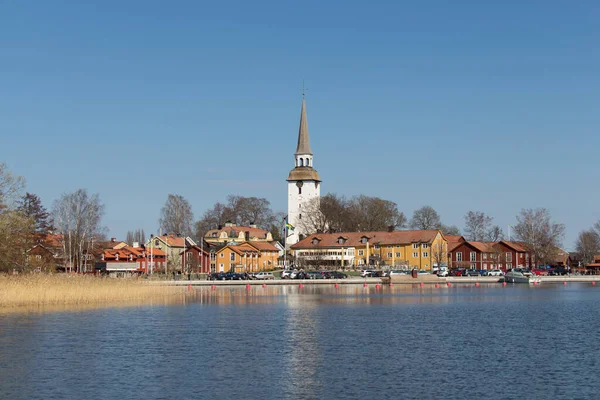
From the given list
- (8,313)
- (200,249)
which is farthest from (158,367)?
(200,249)

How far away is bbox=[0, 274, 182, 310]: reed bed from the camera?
56031 mm

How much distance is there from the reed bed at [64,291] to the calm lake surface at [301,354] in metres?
4.09

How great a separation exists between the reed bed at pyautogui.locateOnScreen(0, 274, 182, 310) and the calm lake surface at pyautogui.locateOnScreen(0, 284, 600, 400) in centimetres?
409

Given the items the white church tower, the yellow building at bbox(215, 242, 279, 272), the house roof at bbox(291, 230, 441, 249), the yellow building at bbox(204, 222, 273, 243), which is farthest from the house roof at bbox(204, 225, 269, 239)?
the house roof at bbox(291, 230, 441, 249)

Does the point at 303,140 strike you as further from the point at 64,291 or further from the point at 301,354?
the point at 301,354

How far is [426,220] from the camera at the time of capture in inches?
6791

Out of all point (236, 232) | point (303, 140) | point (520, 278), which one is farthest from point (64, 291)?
point (303, 140)

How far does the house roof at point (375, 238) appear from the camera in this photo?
142m

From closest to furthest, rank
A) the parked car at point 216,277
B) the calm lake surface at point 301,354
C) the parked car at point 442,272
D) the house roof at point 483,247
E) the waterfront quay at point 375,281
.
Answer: the calm lake surface at point 301,354, the waterfront quay at point 375,281, the parked car at point 216,277, the parked car at point 442,272, the house roof at point 483,247

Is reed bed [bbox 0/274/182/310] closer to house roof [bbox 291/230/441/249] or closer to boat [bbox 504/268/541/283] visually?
boat [bbox 504/268/541/283]

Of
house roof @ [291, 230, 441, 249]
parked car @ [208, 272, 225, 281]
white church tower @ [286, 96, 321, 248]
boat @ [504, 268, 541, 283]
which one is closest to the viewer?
boat @ [504, 268, 541, 283]

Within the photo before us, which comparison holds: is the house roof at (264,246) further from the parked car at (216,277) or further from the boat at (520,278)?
the boat at (520,278)

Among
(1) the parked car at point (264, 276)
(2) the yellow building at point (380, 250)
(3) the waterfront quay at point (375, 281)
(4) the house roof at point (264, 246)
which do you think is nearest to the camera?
(3) the waterfront quay at point (375, 281)

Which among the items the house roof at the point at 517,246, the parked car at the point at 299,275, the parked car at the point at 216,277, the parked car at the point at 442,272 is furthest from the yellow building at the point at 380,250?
the parked car at the point at 216,277
